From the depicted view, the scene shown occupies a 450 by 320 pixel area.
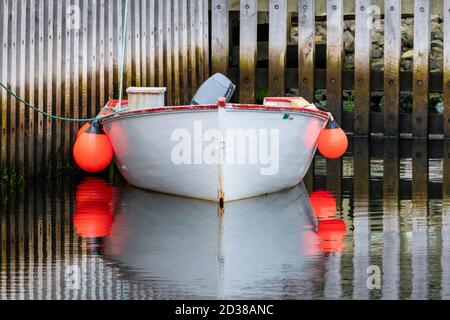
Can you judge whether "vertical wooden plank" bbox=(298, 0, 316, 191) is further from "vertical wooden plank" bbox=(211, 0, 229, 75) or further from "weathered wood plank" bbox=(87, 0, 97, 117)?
"weathered wood plank" bbox=(87, 0, 97, 117)

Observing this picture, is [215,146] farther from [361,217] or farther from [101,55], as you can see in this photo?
[101,55]

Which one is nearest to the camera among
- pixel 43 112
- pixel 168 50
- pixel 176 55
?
pixel 43 112

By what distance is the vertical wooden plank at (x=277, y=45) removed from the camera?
800 inches

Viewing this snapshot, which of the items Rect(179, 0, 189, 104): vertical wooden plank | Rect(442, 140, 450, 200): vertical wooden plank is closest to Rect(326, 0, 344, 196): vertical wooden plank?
Rect(442, 140, 450, 200): vertical wooden plank

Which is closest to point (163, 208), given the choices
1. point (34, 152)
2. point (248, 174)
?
point (248, 174)

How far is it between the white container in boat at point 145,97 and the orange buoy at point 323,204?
1994 mm

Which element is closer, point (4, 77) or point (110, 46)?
point (4, 77)

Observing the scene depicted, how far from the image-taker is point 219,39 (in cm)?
2081

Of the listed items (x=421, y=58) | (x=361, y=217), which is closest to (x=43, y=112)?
(x=361, y=217)

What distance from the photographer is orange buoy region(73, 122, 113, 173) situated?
15.6 m

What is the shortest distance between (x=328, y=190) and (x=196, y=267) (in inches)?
211

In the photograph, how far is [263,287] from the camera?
33.6 feet

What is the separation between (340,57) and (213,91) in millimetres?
5026

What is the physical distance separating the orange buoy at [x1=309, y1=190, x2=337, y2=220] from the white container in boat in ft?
6.54
